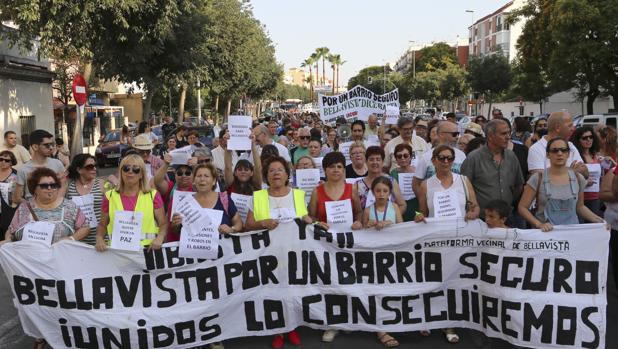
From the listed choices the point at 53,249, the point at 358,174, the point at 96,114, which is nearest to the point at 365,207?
the point at 358,174

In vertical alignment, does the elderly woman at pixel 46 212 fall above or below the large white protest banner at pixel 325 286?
above

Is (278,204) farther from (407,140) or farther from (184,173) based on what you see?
(407,140)

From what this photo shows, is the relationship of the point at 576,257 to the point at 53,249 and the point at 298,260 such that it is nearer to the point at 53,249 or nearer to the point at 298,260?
the point at 298,260

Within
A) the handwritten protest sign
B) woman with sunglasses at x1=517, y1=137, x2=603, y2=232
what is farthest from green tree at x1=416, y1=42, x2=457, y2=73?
the handwritten protest sign

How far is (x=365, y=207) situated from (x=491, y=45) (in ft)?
281

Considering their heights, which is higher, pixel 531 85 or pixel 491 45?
pixel 491 45

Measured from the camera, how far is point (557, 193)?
5117 mm

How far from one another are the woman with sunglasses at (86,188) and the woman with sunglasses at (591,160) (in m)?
5.00

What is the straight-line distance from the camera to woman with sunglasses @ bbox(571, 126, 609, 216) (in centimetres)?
632

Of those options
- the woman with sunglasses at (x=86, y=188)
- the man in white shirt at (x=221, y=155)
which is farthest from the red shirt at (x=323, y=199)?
the man in white shirt at (x=221, y=155)

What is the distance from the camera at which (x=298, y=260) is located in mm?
4934

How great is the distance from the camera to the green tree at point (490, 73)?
47.5 meters

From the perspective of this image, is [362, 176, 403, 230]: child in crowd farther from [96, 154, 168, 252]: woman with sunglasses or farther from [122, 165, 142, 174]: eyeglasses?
[122, 165, 142, 174]: eyeglasses

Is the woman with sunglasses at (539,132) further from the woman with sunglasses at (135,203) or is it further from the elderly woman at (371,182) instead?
the woman with sunglasses at (135,203)
